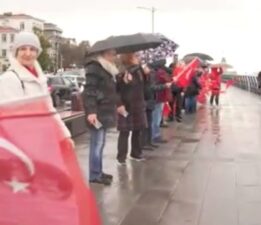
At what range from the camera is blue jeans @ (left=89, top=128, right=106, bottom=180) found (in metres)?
8.85

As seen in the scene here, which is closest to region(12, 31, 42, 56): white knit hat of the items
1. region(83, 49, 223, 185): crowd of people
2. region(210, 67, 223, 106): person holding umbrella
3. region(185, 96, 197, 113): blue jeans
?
region(83, 49, 223, 185): crowd of people

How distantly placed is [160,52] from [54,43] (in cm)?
13666

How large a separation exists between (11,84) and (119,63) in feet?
16.7

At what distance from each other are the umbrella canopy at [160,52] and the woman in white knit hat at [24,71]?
8055 millimetres

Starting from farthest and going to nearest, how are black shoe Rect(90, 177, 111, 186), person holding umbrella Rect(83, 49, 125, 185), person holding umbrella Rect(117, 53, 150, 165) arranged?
person holding umbrella Rect(117, 53, 150, 165)
black shoe Rect(90, 177, 111, 186)
person holding umbrella Rect(83, 49, 125, 185)

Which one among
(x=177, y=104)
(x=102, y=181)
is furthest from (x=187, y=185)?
(x=177, y=104)

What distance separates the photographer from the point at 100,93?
880 centimetres

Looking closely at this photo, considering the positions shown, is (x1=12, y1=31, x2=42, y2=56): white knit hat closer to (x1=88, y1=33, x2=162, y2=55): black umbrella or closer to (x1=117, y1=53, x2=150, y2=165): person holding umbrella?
(x1=88, y1=33, x2=162, y2=55): black umbrella

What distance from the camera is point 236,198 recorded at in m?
8.07

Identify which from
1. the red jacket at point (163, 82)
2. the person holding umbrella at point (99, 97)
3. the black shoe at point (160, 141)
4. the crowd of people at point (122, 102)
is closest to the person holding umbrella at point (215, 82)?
the crowd of people at point (122, 102)

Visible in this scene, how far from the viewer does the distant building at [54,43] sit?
135000 mm

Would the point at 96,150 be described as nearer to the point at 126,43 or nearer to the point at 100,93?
the point at 100,93

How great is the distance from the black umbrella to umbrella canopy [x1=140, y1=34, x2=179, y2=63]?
9.22 feet

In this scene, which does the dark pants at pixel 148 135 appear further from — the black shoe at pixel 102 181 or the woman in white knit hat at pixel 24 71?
the woman in white knit hat at pixel 24 71
